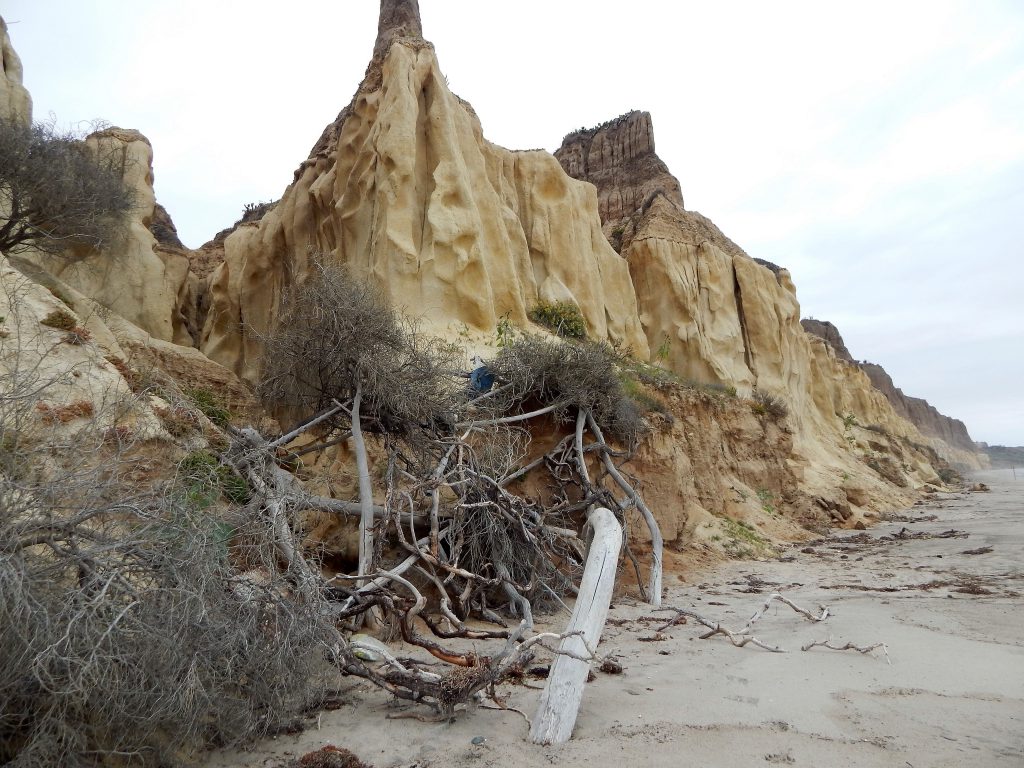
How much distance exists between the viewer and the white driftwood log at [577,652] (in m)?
3.76

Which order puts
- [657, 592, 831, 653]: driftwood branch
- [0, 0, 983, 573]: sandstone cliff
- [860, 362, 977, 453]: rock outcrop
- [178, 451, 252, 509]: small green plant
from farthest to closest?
[860, 362, 977, 453]: rock outcrop < [0, 0, 983, 573]: sandstone cliff < [657, 592, 831, 653]: driftwood branch < [178, 451, 252, 509]: small green plant

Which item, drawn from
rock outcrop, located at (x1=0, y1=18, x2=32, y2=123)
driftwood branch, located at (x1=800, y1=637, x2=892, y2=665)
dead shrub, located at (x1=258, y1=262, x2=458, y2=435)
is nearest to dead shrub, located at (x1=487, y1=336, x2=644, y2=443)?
dead shrub, located at (x1=258, y1=262, x2=458, y2=435)

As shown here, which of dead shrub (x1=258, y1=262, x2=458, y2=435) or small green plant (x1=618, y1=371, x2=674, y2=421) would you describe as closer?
dead shrub (x1=258, y1=262, x2=458, y2=435)

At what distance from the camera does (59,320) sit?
6543 millimetres

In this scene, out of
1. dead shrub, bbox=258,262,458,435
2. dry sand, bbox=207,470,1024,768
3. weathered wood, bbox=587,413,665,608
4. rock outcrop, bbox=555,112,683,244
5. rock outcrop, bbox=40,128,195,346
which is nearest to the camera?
dry sand, bbox=207,470,1024,768

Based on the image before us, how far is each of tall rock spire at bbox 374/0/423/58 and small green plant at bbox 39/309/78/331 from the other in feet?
47.4

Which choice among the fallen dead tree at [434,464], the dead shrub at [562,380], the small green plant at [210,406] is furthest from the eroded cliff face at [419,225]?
the fallen dead tree at [434,464]

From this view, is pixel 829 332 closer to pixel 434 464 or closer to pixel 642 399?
pixel 642 399

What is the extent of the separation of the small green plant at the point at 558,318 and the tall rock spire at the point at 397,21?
8660 mm

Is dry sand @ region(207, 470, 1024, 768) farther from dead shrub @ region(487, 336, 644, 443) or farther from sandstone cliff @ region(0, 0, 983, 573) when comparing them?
sandstone cliff @ region(0, 0, 983, 573)

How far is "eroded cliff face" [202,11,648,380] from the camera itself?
14406 millimetres

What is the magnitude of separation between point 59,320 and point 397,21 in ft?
52.9

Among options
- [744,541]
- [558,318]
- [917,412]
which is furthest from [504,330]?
[917,412]

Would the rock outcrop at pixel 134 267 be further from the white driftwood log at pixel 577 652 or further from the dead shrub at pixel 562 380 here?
the white driftwood log at pixel 577 652
